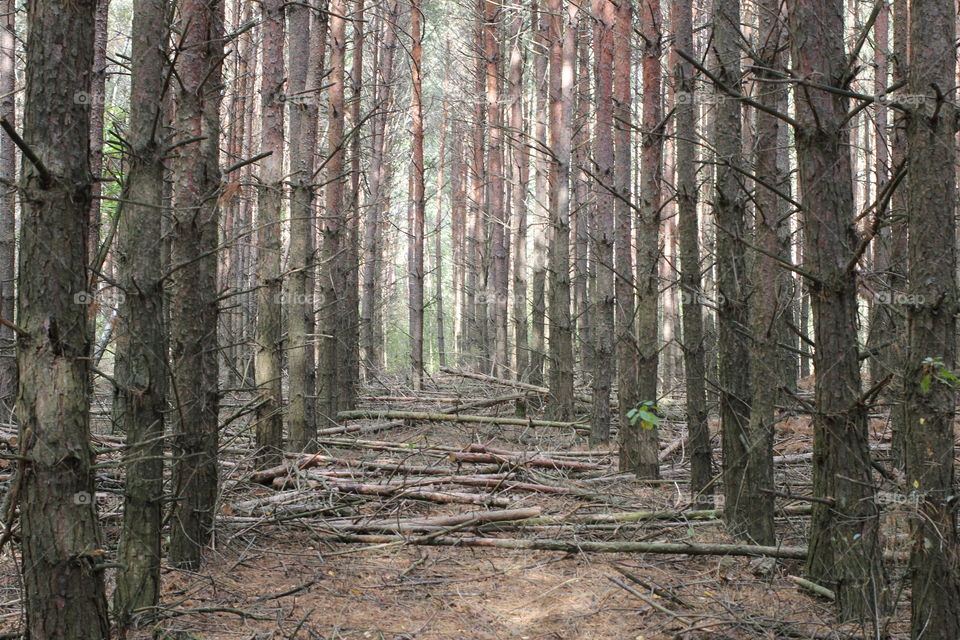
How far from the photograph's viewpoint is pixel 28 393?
3059mm

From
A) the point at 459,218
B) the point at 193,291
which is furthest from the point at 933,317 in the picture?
the point at 459,218

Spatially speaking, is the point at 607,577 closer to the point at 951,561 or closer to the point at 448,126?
the point at 951,561

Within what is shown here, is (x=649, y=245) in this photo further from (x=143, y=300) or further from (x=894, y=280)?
(x=143, y=300)

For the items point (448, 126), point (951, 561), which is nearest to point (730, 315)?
point (951, 561)

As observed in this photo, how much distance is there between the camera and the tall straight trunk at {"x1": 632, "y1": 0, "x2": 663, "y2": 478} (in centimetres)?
757

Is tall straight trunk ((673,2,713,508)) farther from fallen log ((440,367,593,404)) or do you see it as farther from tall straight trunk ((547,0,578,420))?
fallen log ((440,367,593,404))

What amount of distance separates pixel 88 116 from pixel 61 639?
2.12 meters

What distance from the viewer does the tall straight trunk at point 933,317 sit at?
3.60 metres

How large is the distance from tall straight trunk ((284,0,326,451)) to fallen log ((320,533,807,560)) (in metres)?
2.83

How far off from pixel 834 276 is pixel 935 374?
71 cm

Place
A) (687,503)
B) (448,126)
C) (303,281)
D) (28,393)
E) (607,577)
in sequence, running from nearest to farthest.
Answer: (28,393), (607,577), (687,503), (303,281), (448,126)

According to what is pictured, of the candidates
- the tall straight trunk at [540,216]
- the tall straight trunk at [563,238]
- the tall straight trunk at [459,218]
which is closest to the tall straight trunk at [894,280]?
the tall straight trunk at [563,238]

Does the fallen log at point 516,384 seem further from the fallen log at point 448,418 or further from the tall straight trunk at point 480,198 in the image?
the fallen log at point 448,418

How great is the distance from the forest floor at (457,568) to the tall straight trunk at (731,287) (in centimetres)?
→ 42
